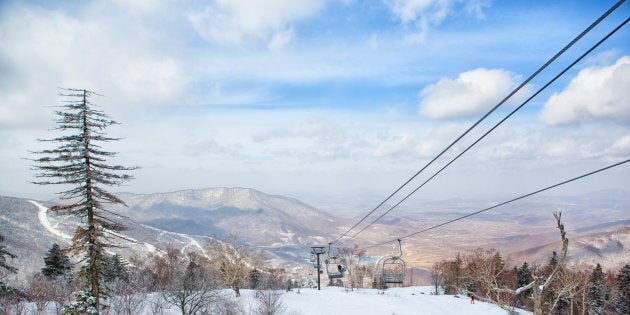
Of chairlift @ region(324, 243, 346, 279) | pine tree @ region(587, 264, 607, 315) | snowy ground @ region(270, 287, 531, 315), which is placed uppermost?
chairlift @ region(324, 243, 346, 279)

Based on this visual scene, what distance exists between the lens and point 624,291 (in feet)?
186

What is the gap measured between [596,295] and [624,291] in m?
4.63

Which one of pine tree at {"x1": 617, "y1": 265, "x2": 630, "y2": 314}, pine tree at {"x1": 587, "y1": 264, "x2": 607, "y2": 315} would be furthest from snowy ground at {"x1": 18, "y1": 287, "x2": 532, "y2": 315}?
pine tree at {"x1": 617, "y1": 265, "x2": 630, "y2": 314}

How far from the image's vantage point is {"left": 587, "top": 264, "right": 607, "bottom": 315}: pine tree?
5797 cm

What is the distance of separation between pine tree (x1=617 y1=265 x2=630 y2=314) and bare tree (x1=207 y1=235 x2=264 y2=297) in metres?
59.1

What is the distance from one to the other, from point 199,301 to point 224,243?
65.1 ft

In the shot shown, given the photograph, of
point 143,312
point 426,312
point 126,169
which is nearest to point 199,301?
point 143,312

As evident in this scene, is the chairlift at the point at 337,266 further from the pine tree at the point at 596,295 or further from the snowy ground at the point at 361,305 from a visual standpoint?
the pine tree at the point at 596,295

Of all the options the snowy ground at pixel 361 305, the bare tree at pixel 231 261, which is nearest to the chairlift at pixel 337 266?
the snowy ground at pixel 361 305

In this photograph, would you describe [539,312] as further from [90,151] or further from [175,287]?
[175,287]

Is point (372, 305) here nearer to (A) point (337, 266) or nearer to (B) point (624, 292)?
(A) point (337, 266)

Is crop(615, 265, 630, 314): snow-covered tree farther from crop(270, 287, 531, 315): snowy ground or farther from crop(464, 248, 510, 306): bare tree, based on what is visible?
crop(270, 287, 531, 315): snowy ground

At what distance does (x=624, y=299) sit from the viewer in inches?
2295

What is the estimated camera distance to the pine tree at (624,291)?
56.2m
